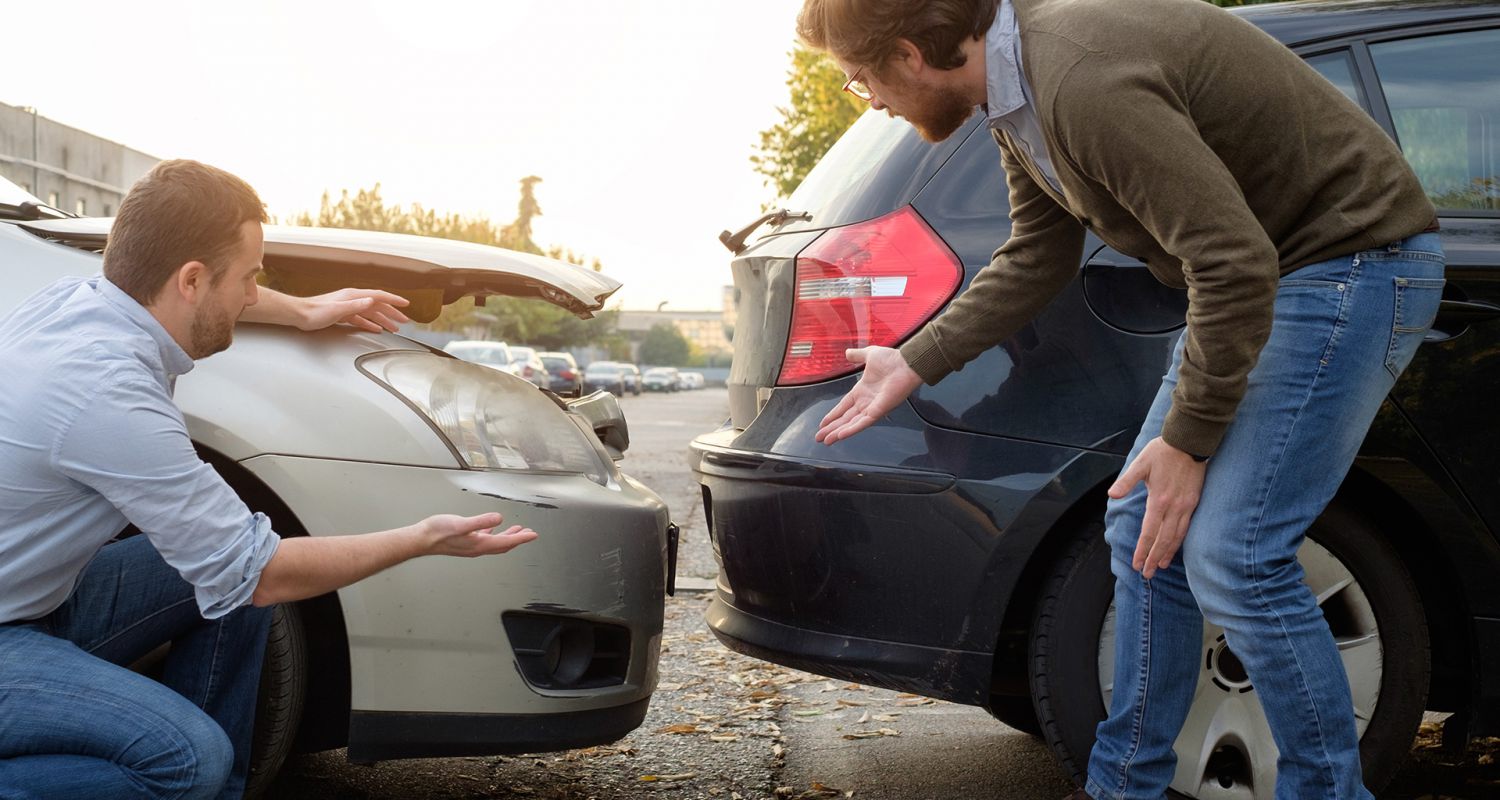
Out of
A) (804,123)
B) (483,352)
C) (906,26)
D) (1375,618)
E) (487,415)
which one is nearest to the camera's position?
(906,26)

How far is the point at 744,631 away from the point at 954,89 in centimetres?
127

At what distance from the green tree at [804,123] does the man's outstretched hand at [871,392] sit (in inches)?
652

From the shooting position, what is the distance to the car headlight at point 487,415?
8.55ft

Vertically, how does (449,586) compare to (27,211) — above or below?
below

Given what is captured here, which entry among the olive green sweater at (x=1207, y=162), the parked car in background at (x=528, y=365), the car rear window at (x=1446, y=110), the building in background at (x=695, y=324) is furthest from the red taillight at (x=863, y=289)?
the building in background at (x=695, y=324)

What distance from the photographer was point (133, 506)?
2.04m

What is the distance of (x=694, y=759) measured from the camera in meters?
3.38

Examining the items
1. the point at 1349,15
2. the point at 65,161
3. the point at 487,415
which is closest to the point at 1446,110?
the point at 1349,15

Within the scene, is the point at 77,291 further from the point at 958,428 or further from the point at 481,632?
the point at 958,428

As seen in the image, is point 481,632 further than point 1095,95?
Yes

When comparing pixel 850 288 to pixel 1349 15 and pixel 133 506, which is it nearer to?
pixel 1349 15

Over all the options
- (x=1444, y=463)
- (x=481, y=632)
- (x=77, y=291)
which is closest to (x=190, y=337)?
(x=77, y=291)

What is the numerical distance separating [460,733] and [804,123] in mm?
19617

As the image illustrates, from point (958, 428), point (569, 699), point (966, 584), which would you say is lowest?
point (569, 699)
